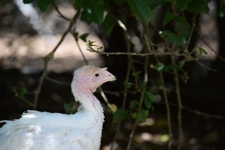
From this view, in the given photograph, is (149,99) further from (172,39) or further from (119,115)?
(172,39)

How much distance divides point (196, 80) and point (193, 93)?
0.78 ft

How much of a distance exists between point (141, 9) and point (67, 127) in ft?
2.75

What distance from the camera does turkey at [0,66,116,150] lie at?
315cm

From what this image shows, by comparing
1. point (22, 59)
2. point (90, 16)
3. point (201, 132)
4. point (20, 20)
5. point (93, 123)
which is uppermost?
point (90, 16)

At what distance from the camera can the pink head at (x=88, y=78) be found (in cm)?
347

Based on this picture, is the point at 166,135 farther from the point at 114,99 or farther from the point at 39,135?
the point at 39,135

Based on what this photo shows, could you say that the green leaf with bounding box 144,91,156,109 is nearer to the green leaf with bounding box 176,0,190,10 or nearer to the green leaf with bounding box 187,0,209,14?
the green leaf with bounding box 187,0,209,14

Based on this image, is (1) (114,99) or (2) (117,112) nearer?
(2) (117,112)

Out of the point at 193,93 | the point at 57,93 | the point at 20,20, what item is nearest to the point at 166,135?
the point at 193,93

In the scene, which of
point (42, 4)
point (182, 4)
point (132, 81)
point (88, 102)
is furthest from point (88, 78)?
point (132, 81)

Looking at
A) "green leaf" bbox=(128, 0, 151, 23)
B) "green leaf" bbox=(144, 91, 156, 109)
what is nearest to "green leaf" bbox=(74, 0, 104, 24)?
"green leaf" bbox=(128, 0, 151, 23)

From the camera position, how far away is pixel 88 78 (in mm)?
3475

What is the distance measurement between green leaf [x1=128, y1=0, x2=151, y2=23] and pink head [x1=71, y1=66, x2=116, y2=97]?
0.60 metres

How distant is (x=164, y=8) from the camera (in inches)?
234
